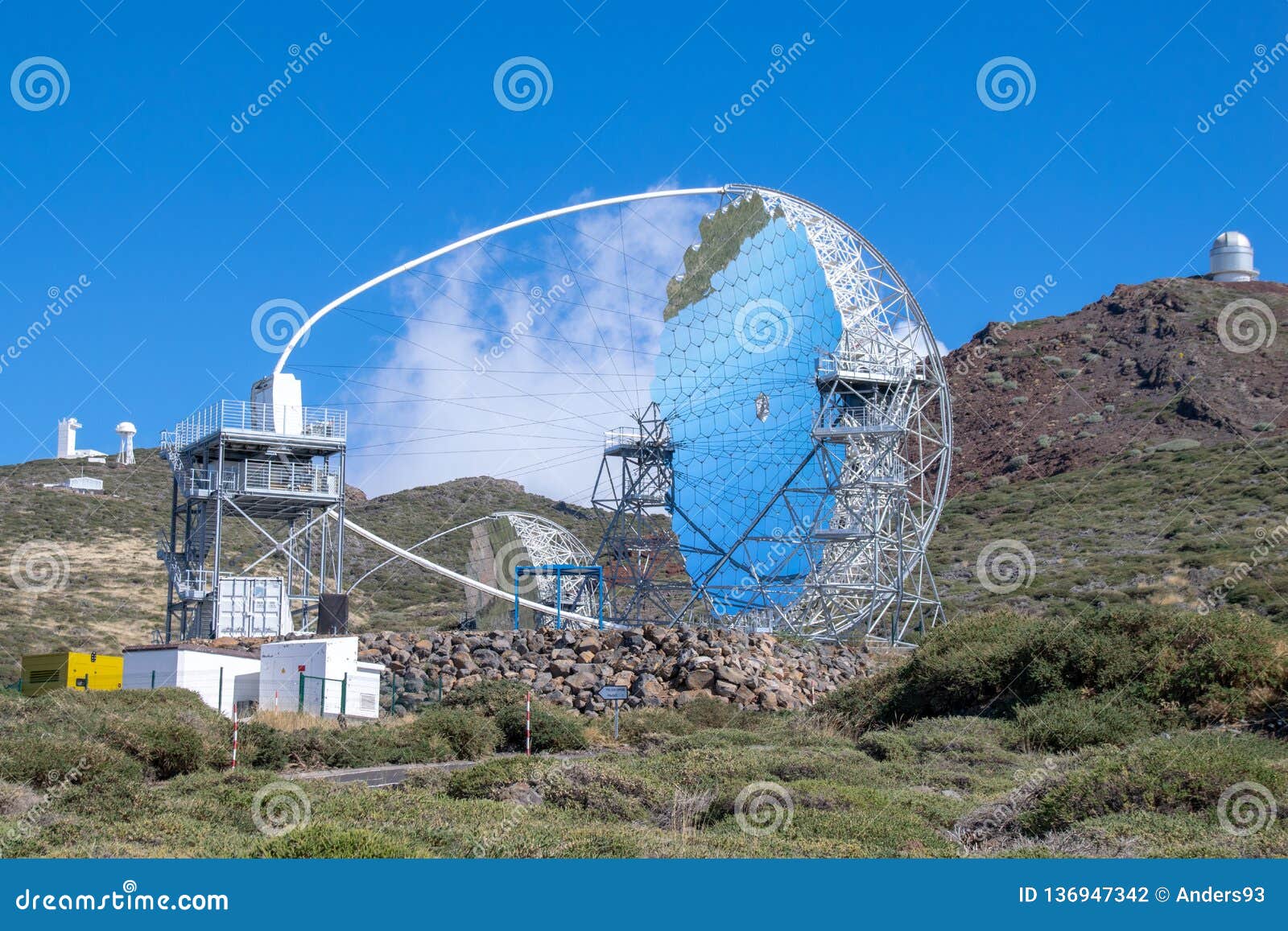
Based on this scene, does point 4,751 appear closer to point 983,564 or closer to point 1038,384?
point 983,564

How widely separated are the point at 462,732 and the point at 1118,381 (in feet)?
225

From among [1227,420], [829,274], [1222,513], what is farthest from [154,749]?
[1227,420]

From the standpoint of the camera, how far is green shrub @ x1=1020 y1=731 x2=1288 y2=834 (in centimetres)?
1397

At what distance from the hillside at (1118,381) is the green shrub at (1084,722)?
5270 cm

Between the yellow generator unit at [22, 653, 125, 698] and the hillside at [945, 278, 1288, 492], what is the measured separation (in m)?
54.6

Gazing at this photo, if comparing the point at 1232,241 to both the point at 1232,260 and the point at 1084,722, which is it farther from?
the point at 1084,722

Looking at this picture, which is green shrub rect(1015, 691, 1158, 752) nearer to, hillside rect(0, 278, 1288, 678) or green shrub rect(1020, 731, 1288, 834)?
green shrub rect(1020, 731, 1288, 834)

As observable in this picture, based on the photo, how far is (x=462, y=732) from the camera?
24531mm

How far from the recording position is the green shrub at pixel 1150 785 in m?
14.0

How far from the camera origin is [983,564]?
56.3m

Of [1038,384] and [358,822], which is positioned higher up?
[1038,384]

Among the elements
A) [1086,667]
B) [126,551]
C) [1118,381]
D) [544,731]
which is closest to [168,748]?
[544,731]

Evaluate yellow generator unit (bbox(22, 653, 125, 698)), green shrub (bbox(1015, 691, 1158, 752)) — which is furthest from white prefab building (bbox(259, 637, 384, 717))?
green shrub (bbox(1015, 691, 1158, 752))

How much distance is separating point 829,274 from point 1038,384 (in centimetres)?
5616
